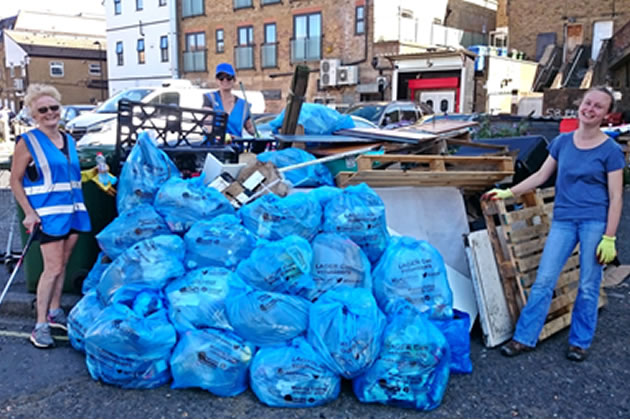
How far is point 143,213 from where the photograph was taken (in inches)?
141

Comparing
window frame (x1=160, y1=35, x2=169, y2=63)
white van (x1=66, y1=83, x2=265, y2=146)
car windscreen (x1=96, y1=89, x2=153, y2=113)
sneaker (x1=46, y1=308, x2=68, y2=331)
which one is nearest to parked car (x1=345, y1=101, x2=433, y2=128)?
white van (x1=66, y1=83, x2=265, y2=146)

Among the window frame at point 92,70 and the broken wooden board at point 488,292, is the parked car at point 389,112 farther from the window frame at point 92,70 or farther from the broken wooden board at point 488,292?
the window frame at point 92,70

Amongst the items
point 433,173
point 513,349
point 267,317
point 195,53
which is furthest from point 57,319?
point 195,53

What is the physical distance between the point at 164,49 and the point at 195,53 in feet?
6.91

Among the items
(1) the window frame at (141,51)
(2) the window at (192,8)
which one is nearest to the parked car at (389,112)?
(2) the window at (192,8)

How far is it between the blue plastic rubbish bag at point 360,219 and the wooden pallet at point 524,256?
0.80 meters

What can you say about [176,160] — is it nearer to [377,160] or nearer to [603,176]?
[377,160]

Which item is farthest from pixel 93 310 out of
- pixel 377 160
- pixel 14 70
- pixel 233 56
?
pixel 14 70

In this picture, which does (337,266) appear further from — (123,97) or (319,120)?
(123,97)

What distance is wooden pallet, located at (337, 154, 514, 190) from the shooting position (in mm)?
3912

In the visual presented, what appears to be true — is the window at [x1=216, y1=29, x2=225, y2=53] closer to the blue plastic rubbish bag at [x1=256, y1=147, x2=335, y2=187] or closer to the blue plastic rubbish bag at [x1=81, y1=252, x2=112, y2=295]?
the blue plastic rubbish bag at [x1=256, y1=147, x2=335, y2=187]

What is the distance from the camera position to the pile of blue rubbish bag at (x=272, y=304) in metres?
2.77

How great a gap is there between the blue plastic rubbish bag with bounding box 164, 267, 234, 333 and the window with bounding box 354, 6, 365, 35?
1979 cm

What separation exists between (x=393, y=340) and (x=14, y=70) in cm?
4038
